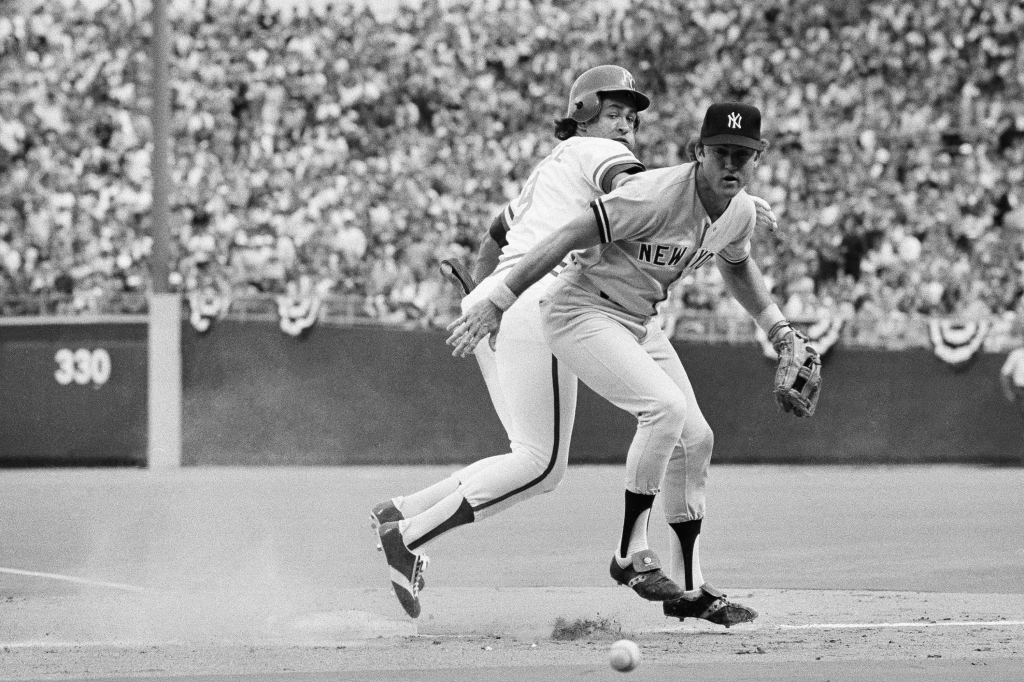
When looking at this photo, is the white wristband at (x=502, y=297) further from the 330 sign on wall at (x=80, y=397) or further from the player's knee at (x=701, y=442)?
the 330 sign on wall at (x=80, y=397)

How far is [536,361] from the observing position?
577cm

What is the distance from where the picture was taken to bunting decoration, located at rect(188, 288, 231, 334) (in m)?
14.5

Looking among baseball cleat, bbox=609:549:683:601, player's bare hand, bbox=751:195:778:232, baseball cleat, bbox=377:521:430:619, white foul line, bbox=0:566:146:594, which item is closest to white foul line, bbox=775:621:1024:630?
baseball cleat, bbox=609:549:683:601

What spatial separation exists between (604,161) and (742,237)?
0.63m

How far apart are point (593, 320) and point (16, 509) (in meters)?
7.11

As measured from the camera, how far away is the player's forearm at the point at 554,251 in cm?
522

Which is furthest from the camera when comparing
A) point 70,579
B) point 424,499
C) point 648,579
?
point 70,579

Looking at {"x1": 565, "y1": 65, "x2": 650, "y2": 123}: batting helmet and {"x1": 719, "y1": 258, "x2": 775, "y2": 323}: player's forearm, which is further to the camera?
{"x1": 719, "y1": 258, "x2": 775, "y2": 323}: player's forearm

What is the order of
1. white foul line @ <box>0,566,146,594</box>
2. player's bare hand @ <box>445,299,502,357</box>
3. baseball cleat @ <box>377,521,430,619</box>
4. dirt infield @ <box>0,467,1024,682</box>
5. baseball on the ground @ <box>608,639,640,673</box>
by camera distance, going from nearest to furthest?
baseball on the ground @ <box>608,639,640,673</box>
dirt infield @ <box>0,467,1024,682</box>
player's bare hand @ <box>445,299,502,357</box>
baseball cleat @ <box>377,521,430,619</box>
white foul line @ <box>0,566,146,594</box>

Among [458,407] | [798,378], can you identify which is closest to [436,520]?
[798,378]

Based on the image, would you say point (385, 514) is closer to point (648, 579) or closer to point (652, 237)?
point (648, 579)

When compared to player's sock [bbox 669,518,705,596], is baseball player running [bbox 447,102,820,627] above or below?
above

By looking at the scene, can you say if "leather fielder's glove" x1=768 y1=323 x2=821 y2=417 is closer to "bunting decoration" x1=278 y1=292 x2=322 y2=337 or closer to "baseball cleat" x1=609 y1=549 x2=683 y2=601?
"baseball cleat" x1=609 y1=549 x2=683 y2=601

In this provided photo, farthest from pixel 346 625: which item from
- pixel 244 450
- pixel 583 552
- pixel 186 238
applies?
pixel 186 238
